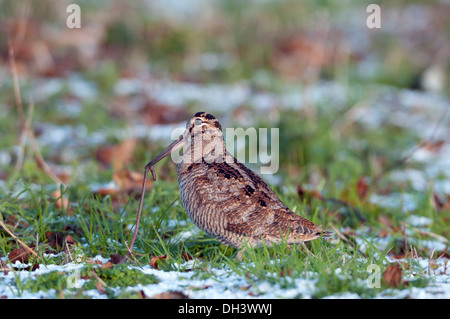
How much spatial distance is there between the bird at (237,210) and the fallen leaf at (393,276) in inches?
18.0

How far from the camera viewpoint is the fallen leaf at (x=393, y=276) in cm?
338

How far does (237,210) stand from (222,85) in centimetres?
601

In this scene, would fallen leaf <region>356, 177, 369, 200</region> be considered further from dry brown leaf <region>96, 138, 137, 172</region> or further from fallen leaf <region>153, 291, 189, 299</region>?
fallen leaf <region>153, 291, 189, 299</region>

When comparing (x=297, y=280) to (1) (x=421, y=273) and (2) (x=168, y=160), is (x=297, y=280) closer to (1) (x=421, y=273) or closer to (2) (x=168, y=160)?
(1) (x=421, y=273)

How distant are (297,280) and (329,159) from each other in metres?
3.49

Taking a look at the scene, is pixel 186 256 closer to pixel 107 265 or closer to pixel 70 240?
pixel 107 265

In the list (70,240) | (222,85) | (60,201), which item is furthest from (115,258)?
(222,85)

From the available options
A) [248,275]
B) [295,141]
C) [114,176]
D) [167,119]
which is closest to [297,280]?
[248,275]

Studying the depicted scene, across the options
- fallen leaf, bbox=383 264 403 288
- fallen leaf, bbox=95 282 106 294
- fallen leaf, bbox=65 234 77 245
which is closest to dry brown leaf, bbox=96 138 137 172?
fallen leaf, bbox=65 234 77 245

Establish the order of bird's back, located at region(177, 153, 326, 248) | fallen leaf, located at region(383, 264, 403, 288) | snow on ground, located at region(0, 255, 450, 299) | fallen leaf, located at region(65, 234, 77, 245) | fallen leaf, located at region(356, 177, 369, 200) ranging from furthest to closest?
fallen leaf, located at region(356, 177, 369, 200) → fallen leaf, located at region(65, 234, 77, 245) → bird's back, located at region(177, 153, 326, 248) → fallen leaf, located at region(383, 264, 403, 288) → snow on ground, located at region(0, 255, 450, 299)

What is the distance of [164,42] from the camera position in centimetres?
1048

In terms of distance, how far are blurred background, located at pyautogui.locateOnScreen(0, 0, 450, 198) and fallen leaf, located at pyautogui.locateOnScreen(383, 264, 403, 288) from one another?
2.58m

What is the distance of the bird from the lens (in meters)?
3.70

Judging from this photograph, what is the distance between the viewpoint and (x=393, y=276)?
11.2 ft
